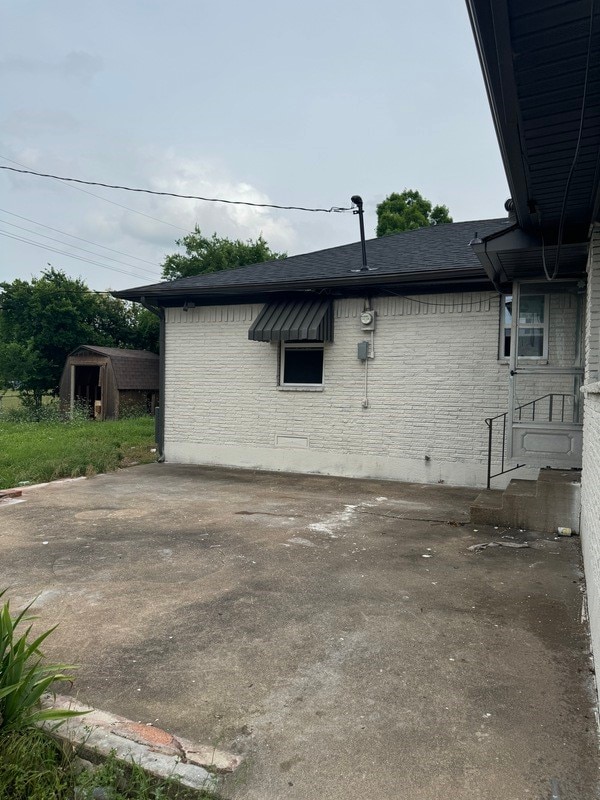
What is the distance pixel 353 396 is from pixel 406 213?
776 inches

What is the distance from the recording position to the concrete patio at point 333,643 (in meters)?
2.12

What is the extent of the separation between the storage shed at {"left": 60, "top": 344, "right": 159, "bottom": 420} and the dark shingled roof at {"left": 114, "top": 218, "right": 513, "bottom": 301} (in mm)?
8774

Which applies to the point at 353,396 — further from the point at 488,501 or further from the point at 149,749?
the point at 149,749

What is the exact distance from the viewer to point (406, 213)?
86.2 feet

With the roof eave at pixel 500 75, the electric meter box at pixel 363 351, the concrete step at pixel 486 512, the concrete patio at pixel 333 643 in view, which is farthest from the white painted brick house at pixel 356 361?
the roof eave at pixel 500 75

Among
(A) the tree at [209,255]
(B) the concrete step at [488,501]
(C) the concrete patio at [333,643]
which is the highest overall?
(A) the tree at [209,255]

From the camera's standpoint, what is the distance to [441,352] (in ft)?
28.7

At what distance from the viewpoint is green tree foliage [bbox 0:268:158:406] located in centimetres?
2169

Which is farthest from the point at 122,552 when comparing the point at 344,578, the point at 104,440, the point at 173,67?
the point at 173,67

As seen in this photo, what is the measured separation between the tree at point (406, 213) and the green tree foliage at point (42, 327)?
14.5m

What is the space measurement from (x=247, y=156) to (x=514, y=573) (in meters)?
13.8

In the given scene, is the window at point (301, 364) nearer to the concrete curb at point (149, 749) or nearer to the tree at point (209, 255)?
the concrete curb at point (149, 749)

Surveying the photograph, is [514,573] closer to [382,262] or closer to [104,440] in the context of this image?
[382,262]

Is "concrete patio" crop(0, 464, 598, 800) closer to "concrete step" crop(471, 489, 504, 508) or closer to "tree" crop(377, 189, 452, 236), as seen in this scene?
"concrete step" crop(471, 489, 504, 508)
